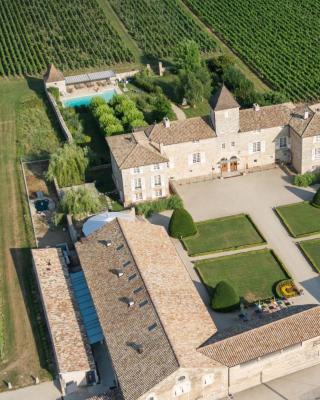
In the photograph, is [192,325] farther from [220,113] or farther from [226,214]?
[220,113]

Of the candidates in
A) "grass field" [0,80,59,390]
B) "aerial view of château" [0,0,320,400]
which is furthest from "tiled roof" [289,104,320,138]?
"grass field" [0,80,59,390]

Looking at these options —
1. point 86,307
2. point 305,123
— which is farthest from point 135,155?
point 86,307

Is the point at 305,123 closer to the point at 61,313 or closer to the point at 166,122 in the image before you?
the point at 166,122

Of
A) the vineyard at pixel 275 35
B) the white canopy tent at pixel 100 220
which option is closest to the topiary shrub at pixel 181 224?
the white canopy tent at pixel 100 220

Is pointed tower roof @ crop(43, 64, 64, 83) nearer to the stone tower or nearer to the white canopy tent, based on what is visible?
the stone tower

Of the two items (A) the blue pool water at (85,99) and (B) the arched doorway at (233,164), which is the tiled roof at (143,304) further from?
(A) the blue pool water at (85,99)

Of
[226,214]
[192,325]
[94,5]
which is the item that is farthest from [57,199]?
[94,5]
